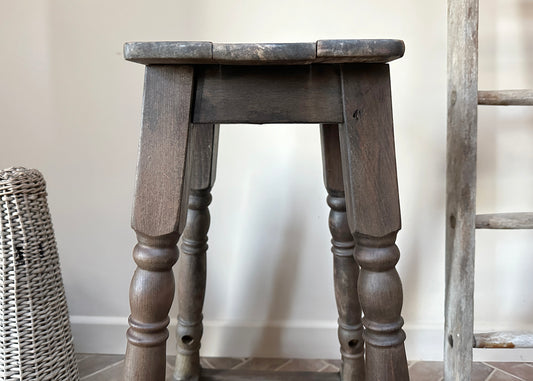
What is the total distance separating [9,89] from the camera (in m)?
1.27

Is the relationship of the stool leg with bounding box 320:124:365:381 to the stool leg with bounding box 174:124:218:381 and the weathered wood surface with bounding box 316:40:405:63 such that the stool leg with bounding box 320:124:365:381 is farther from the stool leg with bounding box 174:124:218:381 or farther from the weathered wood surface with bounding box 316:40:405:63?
the weathered wood surface with bounding box 316:40:405:63

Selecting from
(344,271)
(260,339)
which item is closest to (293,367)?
(260,339)

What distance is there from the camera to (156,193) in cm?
66

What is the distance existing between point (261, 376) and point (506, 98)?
0.80 meters

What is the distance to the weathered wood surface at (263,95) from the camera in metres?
0.67

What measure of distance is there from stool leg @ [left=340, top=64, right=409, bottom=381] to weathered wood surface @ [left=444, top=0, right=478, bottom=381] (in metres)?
0.36

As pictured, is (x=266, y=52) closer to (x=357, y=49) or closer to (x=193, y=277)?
(x=357, y=49)

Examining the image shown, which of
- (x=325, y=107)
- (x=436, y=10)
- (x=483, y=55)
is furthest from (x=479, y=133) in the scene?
(x=325, y=107)

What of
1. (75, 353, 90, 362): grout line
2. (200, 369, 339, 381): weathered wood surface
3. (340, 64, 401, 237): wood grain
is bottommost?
(75, 353, 90, 362): grout line

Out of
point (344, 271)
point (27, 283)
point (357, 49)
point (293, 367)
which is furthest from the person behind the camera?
point (293, 367)

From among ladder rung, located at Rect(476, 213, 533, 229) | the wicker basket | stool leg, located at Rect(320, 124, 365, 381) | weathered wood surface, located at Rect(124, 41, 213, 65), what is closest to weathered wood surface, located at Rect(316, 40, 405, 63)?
weathered wood surface, located at Rect(124, 41, 213, 65)

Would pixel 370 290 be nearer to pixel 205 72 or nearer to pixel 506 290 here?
pixel 205 72

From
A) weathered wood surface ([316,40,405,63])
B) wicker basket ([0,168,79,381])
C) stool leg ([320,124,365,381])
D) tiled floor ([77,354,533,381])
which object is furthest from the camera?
tiled floor ([77,354,533,381])

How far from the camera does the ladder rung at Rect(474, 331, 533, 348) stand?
0.94m
